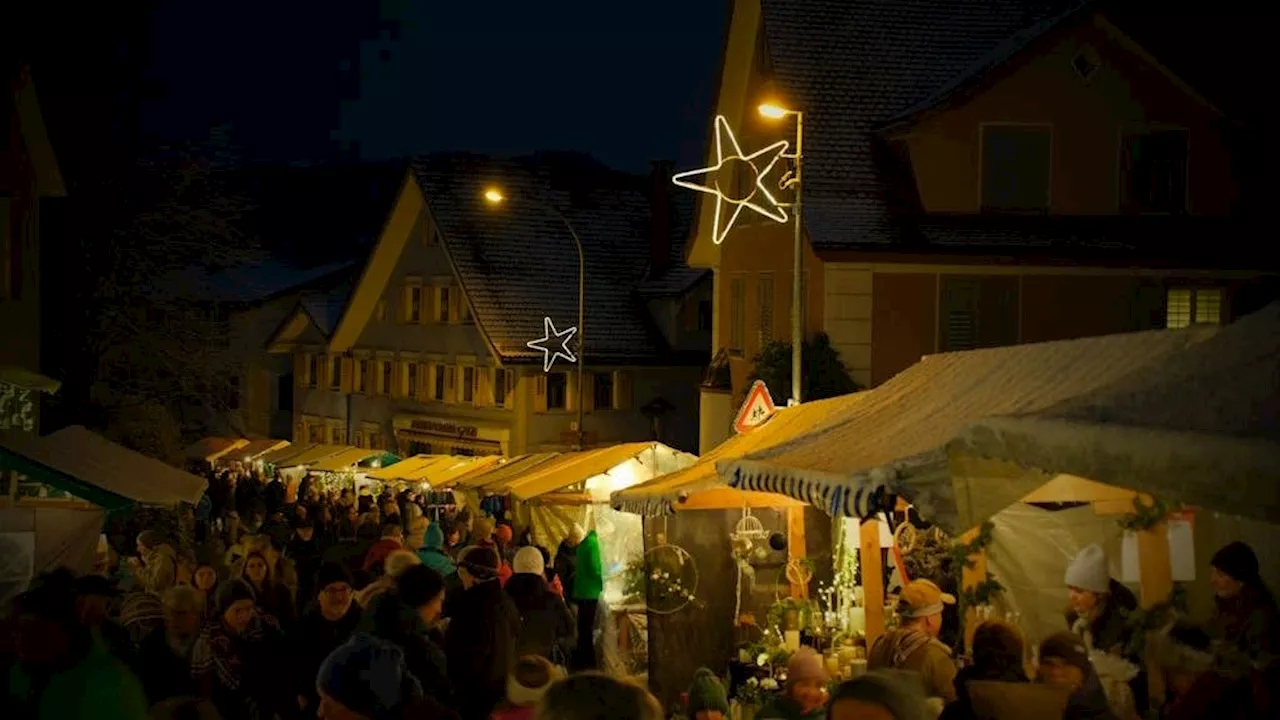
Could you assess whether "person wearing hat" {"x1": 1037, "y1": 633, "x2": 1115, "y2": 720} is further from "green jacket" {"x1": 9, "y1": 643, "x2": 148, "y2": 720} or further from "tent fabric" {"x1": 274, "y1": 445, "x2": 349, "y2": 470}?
"tent fabric" {"x1": 274, "y1": 445, "x2": 349, "y2": 470}

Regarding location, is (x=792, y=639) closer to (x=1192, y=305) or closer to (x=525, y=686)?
(x=525, y=686)

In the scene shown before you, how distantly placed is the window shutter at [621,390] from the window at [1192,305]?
2210 centimetres

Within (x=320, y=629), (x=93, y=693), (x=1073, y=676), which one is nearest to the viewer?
(x=93, y=693)

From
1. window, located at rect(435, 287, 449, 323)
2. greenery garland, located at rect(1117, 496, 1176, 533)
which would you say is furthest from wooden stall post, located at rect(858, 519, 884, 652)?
window, located at rect(435, 287, 449, 323)

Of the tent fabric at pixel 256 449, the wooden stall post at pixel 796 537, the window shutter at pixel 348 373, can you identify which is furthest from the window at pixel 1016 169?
the window shutter at pixel 348 373

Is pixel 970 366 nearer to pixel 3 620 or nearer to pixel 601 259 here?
pixel 3 620

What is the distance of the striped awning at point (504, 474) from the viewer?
25.8 metres

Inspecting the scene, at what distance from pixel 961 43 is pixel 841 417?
17822 millimetres

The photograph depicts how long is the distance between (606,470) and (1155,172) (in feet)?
35.4

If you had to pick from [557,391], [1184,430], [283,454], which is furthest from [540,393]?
[1184,430]

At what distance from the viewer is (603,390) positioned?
47.8 metres

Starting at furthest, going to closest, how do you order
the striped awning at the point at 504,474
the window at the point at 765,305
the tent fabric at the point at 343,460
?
the tent fabric at the point at 343,460, the window at the point at 765,305, the striped awning at the point at 504,474

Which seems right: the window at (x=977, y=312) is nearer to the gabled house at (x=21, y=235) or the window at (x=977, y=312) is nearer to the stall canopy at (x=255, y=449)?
the gabled house at (x=21, y=235)

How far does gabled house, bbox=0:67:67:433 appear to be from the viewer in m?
21.0
